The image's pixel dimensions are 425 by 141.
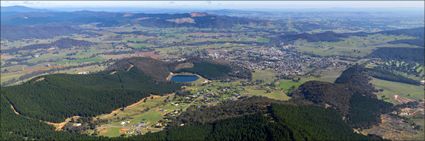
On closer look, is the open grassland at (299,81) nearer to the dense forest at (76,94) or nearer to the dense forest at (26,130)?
the dense forest at (76,94)

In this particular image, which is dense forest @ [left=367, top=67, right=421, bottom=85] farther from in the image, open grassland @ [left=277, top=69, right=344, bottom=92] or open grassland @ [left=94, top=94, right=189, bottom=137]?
open grassland @ [left=94, top=94, right=189, bottom=137]

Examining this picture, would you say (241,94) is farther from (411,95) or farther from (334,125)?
(411,95)

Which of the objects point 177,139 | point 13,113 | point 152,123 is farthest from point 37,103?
point 177,139

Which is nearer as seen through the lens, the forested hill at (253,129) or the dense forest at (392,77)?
the forested hill at (253,129)

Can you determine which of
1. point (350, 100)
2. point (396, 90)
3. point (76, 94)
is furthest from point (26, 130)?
point (396, 90)

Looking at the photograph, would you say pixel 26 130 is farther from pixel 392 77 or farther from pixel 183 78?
pixel 392 77

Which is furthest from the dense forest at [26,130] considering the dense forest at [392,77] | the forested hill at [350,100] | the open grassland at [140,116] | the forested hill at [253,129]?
the dense forest at [392,77]

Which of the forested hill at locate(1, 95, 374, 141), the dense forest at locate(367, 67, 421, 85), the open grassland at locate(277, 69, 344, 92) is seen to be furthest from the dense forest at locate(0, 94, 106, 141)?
the dense forest at locate(367, 67, 421, 85)
